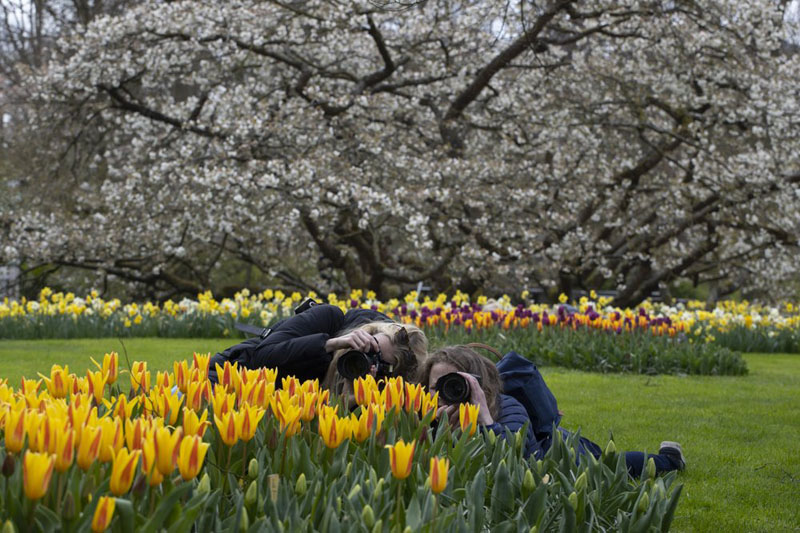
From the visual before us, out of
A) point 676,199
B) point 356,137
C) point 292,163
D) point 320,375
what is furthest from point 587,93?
point 320,375

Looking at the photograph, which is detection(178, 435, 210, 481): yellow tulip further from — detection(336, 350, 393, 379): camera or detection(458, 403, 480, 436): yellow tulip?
detection(336, 350, 393, 379): camera

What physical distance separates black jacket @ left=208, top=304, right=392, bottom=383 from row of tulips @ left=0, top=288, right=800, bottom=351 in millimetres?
3851

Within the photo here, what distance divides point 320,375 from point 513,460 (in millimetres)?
1605

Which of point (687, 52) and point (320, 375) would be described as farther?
point (687, 52)

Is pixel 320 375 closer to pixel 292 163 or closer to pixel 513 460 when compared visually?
pixel 513 460

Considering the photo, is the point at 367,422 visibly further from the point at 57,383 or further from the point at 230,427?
the point at 57,383

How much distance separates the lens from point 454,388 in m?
3.13

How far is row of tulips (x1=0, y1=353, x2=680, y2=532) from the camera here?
1760 millimetres

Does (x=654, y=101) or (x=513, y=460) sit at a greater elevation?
(x=654, y=101)

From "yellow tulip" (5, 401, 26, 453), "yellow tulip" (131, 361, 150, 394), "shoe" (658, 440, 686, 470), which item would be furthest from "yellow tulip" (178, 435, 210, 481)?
"shoe" (658, 440, 686, 470)

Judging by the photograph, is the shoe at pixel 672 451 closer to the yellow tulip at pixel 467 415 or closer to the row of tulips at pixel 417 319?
the yellow tulip at pixel 467 415

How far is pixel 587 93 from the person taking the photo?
1448 centimetres

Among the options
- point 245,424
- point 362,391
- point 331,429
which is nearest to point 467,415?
point 362,391

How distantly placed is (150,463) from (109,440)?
0.17m
